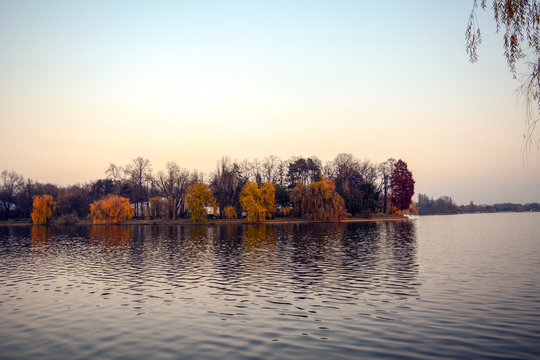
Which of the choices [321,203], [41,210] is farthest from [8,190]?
[321,203]

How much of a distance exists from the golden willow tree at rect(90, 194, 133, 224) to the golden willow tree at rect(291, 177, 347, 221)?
51048mm

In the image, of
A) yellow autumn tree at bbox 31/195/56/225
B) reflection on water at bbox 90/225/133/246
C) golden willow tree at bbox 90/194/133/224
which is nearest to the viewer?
reflection on water at bbox 90/225/133/246

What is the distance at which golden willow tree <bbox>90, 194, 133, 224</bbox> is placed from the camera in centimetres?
10775

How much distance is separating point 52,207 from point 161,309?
114 metres

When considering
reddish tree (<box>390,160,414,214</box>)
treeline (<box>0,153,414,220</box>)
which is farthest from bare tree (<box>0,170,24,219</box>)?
reddish tree (<box>390,160,414,214</box>)

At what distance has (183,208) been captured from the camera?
118m

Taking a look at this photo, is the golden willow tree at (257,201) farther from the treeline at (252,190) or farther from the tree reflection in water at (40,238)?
the tree reflection in water at (40,238)

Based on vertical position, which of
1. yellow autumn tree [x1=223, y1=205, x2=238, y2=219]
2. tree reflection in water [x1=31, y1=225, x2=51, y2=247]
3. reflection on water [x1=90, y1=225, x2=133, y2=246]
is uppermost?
yellow autumn tree [x1=223, y1=205, x2=238, y2=219]

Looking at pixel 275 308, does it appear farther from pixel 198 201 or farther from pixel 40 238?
pixel 198 201

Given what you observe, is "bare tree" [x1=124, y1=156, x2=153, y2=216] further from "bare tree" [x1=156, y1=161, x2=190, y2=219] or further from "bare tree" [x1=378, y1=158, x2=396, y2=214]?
"bare tree" [x1=378, y1=158, x2=396, y2=214]

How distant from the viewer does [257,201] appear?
98.4 metres

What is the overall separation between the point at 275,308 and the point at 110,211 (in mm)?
102014

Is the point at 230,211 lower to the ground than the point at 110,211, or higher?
lower

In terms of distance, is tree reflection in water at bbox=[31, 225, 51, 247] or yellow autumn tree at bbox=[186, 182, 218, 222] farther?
yellow autumn tree at bbox=[186, 182, 218, 222]
